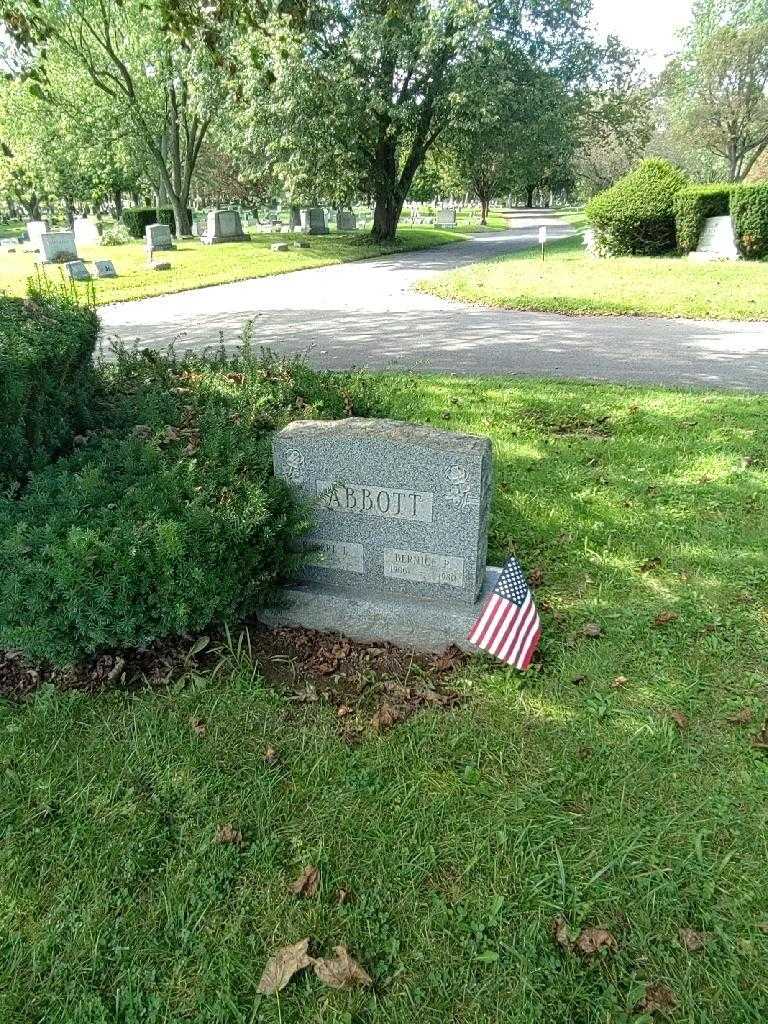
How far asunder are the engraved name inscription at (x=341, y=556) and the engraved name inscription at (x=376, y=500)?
20 centimetres

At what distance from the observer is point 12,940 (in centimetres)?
211

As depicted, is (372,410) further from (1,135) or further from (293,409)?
(1,135)

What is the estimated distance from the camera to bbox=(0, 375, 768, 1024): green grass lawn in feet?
6.51

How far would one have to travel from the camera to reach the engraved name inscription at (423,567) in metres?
3.47

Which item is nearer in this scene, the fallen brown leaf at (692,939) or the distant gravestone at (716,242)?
the fallen brown leaf at (692,939)

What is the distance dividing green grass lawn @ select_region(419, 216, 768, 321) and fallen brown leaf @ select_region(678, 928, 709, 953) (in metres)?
10.9

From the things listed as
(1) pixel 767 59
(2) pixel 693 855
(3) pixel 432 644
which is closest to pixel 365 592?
(3) pixel 432 644

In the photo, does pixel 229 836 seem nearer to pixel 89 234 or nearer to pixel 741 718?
→ pixel 741 718

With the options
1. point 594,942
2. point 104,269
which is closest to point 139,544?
point 594,942

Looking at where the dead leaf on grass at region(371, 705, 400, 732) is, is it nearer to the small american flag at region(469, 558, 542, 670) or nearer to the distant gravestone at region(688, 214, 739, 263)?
the small american flag at region(469, 558, 542, 670)

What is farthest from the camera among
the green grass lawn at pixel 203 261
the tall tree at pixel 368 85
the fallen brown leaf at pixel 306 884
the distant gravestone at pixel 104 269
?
the tall tree at pixel 368 85

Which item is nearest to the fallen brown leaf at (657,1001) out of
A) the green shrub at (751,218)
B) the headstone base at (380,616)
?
the headstone base at (380,616)

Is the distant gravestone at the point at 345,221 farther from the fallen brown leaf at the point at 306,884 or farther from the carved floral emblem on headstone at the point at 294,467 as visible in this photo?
the fallen brown leaf at the point at 306,884

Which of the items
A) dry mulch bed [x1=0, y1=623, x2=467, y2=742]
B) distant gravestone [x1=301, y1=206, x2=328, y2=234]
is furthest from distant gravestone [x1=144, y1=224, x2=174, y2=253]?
dry mulch bed [x1=0, y1=623, x2=467, y2=742]
